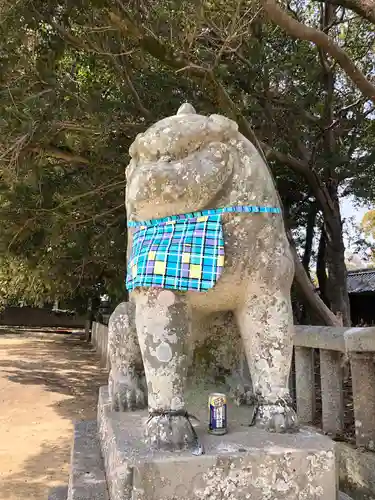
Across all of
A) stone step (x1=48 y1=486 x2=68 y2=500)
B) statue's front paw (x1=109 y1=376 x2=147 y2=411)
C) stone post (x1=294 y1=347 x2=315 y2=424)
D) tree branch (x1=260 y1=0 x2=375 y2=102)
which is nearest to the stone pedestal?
statue's front paw (x1=109 y1=376 x2=147 y2=411)

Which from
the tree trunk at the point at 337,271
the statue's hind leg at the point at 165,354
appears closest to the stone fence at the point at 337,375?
the statue's hind leg at the point at 165,354

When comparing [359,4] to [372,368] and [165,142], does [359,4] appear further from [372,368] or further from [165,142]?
[165,142]

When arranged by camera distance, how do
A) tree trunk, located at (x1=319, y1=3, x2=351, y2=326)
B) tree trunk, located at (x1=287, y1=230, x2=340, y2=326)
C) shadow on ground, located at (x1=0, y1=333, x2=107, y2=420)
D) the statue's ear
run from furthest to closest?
shadow on ground, located at (x1=0, y1=333, x2=107, y2=420)
tree trunk, located at (x1=319, y1=3, x2=351, y2=326)
tree trunk, located at (x1=287, y1=230, x2=340, y2=326)
the statue's ear

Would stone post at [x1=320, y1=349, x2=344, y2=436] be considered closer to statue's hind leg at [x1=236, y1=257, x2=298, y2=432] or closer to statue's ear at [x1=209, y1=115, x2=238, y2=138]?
statue's hind leg at [x1=236, y1=257, x2=298, y2=432]

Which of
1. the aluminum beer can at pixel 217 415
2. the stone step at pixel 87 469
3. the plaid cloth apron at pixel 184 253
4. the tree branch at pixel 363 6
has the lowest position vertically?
the stone step at pixel 87 469

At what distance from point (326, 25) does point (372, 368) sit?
18.1 feet

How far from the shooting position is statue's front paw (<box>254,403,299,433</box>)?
1442 mm

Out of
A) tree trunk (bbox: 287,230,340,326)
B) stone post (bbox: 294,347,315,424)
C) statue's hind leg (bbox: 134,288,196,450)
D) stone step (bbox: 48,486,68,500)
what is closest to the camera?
statue's hind leg (bbox: 134,288,196,450)

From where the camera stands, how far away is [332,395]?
2898 millimetres

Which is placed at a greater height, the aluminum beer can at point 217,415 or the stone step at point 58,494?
the aluminum beer can at point 217,415

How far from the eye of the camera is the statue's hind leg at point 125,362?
5.74 feet

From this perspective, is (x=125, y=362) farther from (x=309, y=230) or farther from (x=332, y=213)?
(x=309, y=230)

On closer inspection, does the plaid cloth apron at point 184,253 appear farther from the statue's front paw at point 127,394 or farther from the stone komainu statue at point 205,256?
the statue's front paw at point 127,394

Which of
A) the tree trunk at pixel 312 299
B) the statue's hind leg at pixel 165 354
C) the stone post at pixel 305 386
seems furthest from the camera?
the tree trunk at pixel 312 299
